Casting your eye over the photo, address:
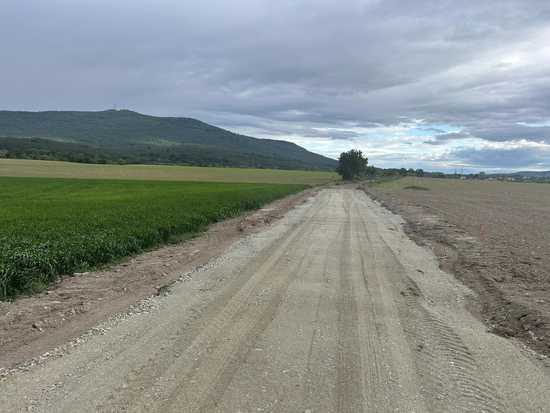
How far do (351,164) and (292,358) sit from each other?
133981 millimetres

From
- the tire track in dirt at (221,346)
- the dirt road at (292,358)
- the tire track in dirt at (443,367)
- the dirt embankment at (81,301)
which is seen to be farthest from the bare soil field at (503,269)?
the dirt embankment at (81,301)

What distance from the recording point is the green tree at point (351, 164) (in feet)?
451

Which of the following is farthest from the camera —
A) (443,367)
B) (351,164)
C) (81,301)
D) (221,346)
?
(351,164)

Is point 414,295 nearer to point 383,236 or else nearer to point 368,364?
point 368,364

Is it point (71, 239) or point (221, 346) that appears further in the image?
point (71, 239)

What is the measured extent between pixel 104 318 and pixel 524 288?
8.74 meters

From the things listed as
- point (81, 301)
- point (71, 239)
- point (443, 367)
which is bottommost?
point (81, 301)

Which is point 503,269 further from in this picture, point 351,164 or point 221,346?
point 351,164

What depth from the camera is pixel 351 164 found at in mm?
136875

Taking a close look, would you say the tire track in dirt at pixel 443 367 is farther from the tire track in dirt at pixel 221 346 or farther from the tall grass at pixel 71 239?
the tall grass at pixel 71 239

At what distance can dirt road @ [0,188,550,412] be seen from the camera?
4609 mm

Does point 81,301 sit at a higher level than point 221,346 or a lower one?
lower

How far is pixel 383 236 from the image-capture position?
1859 cm

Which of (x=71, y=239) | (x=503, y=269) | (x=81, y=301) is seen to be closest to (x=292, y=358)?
(x=81, y=301)
